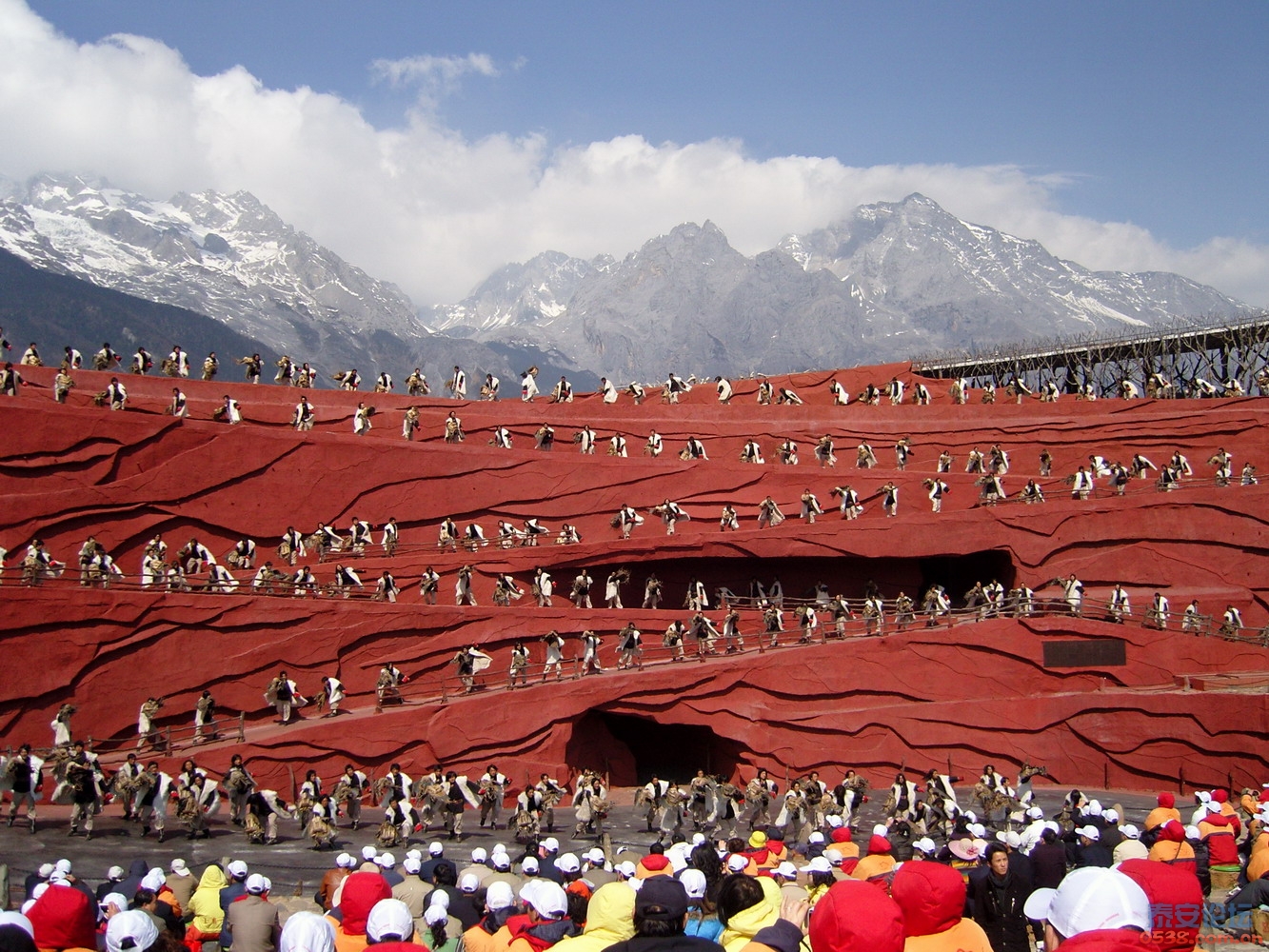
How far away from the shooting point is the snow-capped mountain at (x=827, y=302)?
12144 centimetres

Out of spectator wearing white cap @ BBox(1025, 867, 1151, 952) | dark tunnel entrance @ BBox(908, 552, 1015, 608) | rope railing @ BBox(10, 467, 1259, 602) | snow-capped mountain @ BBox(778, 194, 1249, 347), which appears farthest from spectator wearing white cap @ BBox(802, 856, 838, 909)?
snow-capped mountain @ BBox(778, 194, 1249, 347)

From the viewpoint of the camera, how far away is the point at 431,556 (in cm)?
2636

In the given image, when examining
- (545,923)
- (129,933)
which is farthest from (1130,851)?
(129,933)

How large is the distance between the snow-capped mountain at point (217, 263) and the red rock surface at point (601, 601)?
231ft

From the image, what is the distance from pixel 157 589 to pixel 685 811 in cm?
1151

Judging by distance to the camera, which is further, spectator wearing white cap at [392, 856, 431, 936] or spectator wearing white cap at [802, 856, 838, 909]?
spectator wearing white cap at [392, 856, 431, 936]

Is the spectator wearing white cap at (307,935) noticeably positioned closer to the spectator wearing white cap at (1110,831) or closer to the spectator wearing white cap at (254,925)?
the spectator wearing white cap at (254,925)

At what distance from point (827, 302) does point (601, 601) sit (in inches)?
3999

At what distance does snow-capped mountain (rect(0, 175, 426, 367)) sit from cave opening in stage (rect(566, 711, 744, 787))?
252ft

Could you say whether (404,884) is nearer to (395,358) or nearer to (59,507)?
(59,507)

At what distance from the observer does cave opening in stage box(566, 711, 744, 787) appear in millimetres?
24344

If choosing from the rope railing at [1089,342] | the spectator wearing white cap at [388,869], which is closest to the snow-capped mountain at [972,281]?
the rope railing at [1089,342]

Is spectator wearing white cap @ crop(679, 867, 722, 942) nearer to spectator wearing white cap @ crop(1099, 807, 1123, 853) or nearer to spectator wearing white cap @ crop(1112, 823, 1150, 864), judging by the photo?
spectator wearing white cap @ crop(1112, 823, 1150, 864)

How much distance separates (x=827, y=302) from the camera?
125 meters
